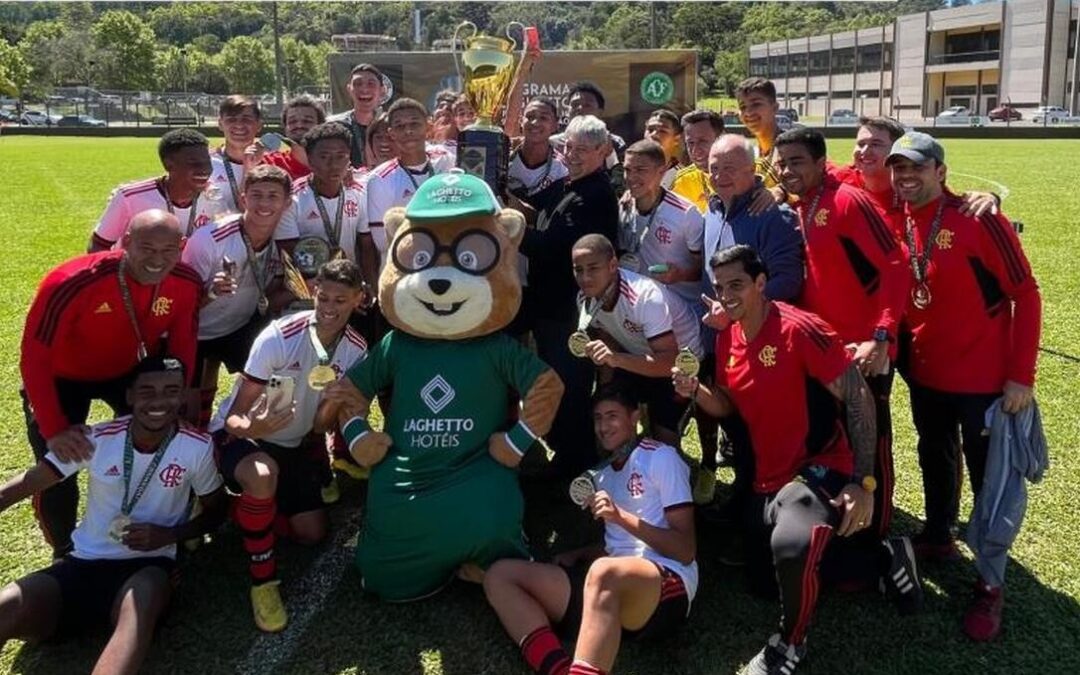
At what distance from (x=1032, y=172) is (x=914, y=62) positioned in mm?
52696

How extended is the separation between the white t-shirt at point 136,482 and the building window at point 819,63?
89705 millimetres

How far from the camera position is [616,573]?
3.37 meters

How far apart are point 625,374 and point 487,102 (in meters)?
1.83

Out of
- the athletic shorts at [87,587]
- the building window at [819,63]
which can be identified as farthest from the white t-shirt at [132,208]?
the building window at [819,63]

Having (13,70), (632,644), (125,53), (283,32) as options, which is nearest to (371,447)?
(632,644)

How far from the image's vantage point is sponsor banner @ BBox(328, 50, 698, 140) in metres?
14.4

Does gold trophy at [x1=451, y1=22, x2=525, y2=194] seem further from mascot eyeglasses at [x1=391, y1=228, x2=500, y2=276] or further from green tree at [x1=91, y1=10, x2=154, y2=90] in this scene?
green tree at [x1=91, y1=10, x2=154, y2=90]

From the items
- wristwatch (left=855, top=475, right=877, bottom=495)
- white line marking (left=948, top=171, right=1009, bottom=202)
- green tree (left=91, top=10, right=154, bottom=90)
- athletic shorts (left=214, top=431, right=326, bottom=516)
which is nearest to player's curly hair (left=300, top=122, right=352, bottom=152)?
athletic shorts (left=214, top=431, right=326, bottom=516)

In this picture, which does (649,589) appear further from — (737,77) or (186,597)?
(737,77)

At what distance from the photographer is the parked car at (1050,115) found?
163 ft

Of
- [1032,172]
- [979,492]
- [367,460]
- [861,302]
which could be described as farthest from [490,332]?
[1032,172]

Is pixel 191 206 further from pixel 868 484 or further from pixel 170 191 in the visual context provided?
pixel 868 484

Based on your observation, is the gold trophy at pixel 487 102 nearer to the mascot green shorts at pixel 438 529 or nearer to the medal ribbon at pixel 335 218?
the medal ribbon at pixel 335 218

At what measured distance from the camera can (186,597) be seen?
408 cm
